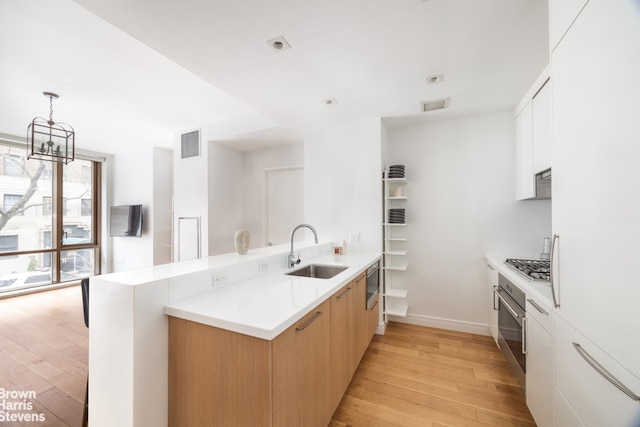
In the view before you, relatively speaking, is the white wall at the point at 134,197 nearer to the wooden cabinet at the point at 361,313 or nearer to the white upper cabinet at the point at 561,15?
the wooden cabinet at the point at 361,313

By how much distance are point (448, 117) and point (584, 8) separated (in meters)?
2.18

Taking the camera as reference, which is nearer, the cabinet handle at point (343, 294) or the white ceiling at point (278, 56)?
the white ceiling at point (278, 56)

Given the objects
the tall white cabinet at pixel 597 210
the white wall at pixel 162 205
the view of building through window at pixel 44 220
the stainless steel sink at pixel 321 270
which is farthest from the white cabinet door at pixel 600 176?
the view of building through window at pixel 44 220

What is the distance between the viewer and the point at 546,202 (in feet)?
8.80

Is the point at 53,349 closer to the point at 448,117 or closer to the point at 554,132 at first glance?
Result: the point at 554,132

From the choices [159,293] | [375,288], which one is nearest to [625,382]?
[159,293]

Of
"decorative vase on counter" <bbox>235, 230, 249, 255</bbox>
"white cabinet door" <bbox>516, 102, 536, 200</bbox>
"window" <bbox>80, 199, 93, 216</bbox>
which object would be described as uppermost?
"white cabinet door" <bbox>516, 102, 536, 200</bbox>

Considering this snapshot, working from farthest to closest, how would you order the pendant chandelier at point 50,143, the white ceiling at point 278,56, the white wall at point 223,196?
1. the white wall at point 223,196
2. the pendant chandelier at point 50,143
3. the white ceiling at point 278,56

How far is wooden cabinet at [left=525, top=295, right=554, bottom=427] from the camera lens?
1.32m

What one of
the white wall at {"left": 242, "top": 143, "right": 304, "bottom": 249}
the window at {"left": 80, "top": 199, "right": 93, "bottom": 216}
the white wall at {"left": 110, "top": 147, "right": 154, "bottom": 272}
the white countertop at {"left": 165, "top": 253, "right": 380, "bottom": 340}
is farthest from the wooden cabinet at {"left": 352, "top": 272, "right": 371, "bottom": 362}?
the window at {"left": 80, "top": 199, "right": 93, "bottom": 216}

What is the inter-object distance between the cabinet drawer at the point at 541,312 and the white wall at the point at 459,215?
4.77ft

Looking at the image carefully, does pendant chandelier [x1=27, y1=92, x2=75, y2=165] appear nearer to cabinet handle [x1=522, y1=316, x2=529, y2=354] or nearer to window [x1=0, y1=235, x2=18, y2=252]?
window [x1=0, y1=235, x2=18, y2=252]

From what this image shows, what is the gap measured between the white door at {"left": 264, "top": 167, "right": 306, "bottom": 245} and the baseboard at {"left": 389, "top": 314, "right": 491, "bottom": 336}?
202cm

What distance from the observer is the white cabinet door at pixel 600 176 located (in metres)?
0.74
